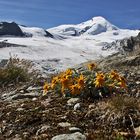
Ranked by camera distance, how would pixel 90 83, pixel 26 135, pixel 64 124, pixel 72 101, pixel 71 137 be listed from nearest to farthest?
pixel 71 137
pixel 26 135
pixel 64 124
pixel 72 101
pixel 90 83

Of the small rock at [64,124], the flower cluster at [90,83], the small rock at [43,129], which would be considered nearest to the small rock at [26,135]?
the small rock at [43,129]

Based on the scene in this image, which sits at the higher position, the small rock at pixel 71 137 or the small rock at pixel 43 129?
the small rock at pixel 71 137

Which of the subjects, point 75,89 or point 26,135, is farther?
point 75,89

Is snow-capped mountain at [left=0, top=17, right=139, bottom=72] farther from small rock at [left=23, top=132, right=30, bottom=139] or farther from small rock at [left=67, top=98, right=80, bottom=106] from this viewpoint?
small rock at [left=23, top=132, right=30, bottom=139]

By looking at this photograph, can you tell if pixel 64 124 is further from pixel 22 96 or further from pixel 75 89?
pixel 22 96

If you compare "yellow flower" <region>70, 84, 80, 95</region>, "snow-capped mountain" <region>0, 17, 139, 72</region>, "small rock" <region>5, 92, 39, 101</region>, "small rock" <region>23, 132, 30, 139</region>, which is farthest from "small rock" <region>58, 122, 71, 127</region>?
"snow-capped mountain" <region>0, 17, 139, 72</region>

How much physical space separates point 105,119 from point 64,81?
3.95ft

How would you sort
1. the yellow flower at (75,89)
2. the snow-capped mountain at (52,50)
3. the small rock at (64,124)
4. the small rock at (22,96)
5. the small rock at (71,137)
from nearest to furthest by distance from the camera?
the small rock at (71,137)
the small rock at (64,124)
the yellow flower at (75,89)
the small rock at (22,96)
the snow-capped mountain at (52,50)

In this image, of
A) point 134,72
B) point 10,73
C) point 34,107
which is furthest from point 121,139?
point 10,73

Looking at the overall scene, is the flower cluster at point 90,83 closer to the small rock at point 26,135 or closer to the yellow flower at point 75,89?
the yellow flower at point 75,89

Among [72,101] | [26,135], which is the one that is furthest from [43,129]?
[72,101]

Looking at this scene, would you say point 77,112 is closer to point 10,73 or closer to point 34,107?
point 34,107

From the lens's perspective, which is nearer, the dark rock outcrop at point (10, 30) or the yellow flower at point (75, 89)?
the yellow flower at point (75, 89)

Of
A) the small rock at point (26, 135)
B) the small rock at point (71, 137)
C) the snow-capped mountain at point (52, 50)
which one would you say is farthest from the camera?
the snow-capped mountain at point (52, 50)
